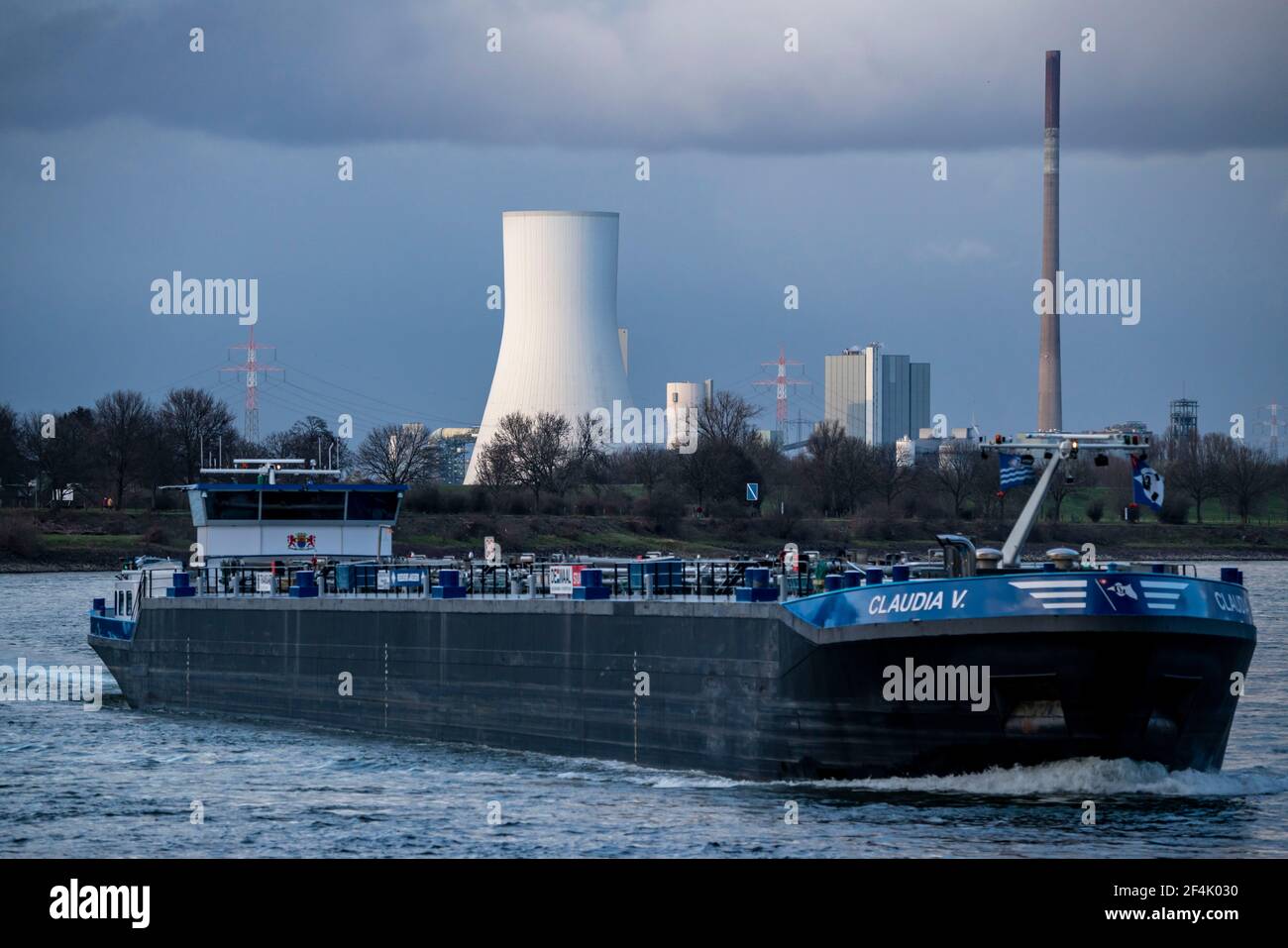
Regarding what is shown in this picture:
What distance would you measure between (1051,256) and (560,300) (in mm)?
62713

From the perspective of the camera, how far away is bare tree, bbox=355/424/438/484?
479ft

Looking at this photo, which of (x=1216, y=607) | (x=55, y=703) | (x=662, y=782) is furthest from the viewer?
(x=55, y=703)

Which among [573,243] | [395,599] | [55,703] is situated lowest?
[55,703]

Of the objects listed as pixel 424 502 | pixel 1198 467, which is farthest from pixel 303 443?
pixel 1198 467

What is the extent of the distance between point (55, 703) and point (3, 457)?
9120cm

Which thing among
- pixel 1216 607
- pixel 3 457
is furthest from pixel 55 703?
pixel 3 457

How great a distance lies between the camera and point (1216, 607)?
30.2 metres

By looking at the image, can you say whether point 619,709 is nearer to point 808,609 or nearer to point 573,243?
point 808,609

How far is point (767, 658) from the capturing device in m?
32.6

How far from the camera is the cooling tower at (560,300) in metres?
129
